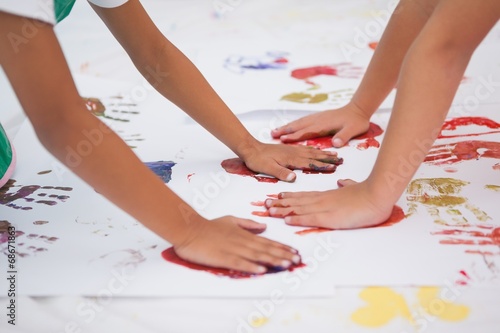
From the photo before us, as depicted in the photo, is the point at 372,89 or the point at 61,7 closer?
the point at 61,7

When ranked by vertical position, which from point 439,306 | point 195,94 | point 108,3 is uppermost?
point 108,3

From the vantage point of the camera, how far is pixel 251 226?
2.64 ft

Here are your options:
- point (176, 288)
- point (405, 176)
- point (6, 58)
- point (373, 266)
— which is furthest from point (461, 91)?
point (6, 58)

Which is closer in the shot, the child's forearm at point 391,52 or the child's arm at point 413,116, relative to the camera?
the child's arm at point 413,116

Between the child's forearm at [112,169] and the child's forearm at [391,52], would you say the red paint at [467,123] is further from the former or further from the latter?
the child's forearm at [112,169]

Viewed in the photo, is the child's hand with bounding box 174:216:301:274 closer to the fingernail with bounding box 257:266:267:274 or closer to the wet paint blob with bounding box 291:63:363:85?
the fingernail with bounding box 257:266:267:274

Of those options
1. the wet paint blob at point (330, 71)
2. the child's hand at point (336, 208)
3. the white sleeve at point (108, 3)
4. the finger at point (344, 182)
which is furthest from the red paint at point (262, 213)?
the wet paint blob at point (330, 71)

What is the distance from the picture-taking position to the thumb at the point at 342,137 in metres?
1.04

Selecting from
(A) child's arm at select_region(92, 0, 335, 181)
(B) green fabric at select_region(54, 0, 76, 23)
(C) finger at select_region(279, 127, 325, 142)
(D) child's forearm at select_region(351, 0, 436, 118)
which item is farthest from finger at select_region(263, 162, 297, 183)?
(B) green fabric at select_region(54, 0, 76, 23)

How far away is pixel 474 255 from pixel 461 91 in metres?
0.50

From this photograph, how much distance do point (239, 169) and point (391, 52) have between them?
30 cm

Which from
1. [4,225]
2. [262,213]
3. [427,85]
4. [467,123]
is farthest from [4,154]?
[467,123]

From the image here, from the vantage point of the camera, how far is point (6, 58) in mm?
656

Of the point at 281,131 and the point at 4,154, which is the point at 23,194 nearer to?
the point at 4,154
